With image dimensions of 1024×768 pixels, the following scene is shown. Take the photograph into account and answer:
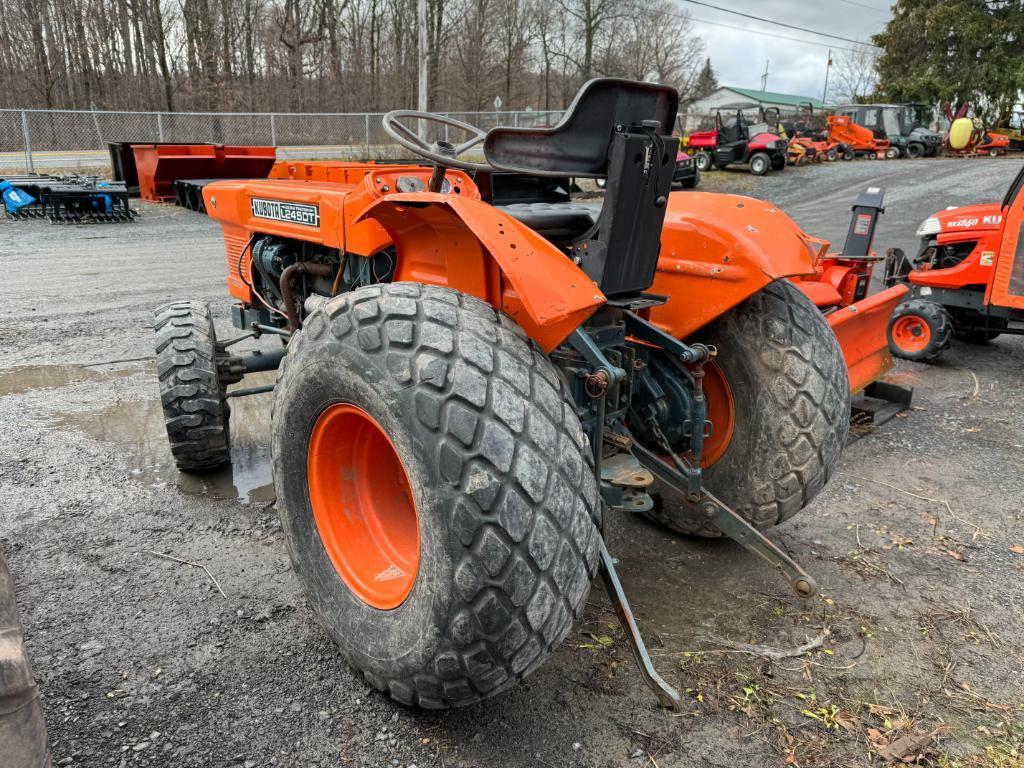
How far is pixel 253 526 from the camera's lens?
3.55 m

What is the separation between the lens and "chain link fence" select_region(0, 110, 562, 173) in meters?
17.8

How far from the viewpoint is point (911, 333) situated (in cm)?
658

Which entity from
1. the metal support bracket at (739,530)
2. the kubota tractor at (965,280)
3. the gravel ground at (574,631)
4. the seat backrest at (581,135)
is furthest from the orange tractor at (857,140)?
the seat backrest at (581,135)

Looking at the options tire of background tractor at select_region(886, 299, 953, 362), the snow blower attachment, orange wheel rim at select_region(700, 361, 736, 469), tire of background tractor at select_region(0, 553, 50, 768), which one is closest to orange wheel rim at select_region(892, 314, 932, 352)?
tire of background tractor at select_region(886, 299, 953, 362)

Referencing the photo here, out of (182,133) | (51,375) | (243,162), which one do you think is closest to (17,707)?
(51,375)

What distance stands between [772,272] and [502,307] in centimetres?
101

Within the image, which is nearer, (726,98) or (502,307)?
(502,307)

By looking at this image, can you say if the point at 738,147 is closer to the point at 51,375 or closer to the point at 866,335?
the point at 866,335

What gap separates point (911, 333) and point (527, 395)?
5.78 meters

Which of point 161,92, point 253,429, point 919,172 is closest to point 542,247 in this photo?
point 253,429

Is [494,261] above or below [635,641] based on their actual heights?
above

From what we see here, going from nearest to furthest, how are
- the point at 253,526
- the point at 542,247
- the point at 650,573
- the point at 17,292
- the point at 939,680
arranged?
the point at 542,247 → the point at 939,680 → the point at 650,573 → the point at 253,526 → the point at 17,292

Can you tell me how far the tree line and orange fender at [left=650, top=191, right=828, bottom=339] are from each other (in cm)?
2858

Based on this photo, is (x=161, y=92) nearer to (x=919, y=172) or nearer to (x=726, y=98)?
(x=919, y=172)
